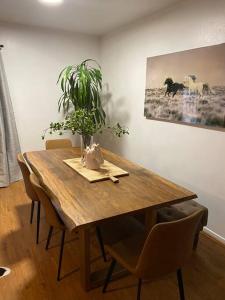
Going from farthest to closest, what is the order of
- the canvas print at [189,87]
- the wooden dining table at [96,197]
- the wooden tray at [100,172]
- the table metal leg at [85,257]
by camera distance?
the canvas print at [189,87] < the wooden tray at [100,172] < the table metal leg at [85,257] < the wooden dining table at [96,197]

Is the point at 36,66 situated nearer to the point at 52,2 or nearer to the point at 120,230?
the point at 52,2

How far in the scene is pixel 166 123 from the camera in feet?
9.19

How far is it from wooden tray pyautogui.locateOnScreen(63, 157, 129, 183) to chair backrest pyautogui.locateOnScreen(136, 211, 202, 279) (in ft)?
2.38

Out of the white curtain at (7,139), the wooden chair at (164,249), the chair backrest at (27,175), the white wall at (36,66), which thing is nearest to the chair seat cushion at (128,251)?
the wooden chair at (164,249)

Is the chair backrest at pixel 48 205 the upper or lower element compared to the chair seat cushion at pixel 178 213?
upper

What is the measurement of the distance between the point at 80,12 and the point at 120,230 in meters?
2.48

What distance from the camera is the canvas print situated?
214 cm

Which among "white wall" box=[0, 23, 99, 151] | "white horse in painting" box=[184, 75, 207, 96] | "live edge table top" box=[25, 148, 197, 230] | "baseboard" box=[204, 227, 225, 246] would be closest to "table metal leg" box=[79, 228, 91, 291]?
"live edge table top" box=[25, 148, 197, 230]

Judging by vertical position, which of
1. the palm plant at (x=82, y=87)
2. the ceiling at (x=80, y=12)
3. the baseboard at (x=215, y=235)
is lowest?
the baseboard at (x=215, y=235)

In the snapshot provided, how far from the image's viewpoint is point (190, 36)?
2.36m

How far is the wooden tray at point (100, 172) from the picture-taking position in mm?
1956

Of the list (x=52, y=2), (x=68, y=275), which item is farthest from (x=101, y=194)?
(x=52, y=2)

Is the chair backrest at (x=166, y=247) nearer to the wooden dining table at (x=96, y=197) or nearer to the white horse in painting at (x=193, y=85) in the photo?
the wooden dining table at (x=96, y=197)

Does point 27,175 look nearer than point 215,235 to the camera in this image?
Yes
